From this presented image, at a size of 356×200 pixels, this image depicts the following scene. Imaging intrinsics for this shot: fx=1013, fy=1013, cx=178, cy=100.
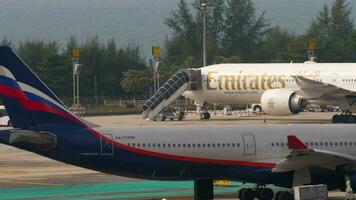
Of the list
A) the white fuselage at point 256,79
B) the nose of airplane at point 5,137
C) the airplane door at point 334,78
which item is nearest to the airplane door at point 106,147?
the nose of airplane at point 5,137

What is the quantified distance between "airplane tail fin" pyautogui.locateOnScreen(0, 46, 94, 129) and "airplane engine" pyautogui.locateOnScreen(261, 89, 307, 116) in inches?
1584

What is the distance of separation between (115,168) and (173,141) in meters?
2.16

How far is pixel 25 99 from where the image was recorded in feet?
108

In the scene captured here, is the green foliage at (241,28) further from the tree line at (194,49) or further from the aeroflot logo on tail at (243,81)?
the aeroflot logo on tail at (243,81)

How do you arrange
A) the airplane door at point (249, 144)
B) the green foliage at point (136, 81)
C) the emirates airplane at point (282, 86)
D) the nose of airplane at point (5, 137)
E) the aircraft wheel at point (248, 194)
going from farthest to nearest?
the green foliage at point (136, 81) < the emirates airplane at point (282, 86) < the aircraft wheel at point (248, 194) < the airplane door at point (249, 144) < the nose of airplane at point (5, 137)

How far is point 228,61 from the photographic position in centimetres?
14025

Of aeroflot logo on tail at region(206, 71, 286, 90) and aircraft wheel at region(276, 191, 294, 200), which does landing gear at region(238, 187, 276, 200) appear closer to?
aircraft wheel at region(276, 191, 294, 200)

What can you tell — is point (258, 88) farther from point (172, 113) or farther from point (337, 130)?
point (337, 130)

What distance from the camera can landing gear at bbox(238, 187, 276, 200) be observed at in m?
34.9

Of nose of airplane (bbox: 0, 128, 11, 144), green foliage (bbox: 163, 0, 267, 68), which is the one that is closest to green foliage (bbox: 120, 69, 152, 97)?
green foliage (bbox: 163, 0, 267, 68)

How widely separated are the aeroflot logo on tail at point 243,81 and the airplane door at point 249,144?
4241 cm

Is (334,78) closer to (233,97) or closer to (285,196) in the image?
(233,97)

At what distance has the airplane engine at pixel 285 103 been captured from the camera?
72.1 meters

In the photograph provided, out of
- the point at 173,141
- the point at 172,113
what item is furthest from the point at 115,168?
the point at 172,113
